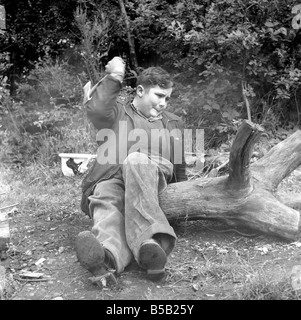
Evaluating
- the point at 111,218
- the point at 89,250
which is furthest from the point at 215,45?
the point at 89,250

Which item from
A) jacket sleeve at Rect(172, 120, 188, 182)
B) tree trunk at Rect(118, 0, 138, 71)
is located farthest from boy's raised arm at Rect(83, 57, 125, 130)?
tree trunk at Rect(118, 0, 138, 71)

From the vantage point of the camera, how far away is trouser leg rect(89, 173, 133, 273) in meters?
3.08

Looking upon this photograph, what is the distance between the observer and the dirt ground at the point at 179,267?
2822mm

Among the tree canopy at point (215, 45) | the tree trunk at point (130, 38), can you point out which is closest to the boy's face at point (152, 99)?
the tree canopy at point (215, 45)

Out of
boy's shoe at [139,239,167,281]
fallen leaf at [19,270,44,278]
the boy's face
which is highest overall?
the boy's face

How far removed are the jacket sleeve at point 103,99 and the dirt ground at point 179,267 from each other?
0.92 metres

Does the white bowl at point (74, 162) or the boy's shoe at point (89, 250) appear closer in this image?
the boy's shoe at point (89, 250)

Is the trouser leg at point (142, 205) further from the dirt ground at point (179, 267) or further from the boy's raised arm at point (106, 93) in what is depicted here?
the boy's raised arm at point (106, 93)

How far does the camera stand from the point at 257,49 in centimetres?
596

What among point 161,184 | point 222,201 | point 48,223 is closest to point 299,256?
point 222,201

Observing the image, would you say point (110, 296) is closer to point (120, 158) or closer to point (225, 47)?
point (120, 158)

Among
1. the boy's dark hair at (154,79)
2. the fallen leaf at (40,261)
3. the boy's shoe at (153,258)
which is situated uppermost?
the boy's dark hair at (154,79)

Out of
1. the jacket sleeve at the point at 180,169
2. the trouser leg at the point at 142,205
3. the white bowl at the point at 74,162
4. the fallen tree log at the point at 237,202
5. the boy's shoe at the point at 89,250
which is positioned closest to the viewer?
the boy's shoe at the point at 89,250

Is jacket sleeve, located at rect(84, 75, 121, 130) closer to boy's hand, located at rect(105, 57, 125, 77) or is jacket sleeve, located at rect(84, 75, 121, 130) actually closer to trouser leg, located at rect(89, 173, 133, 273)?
boy's hand, located at rect(105, 57, 125, 77)
